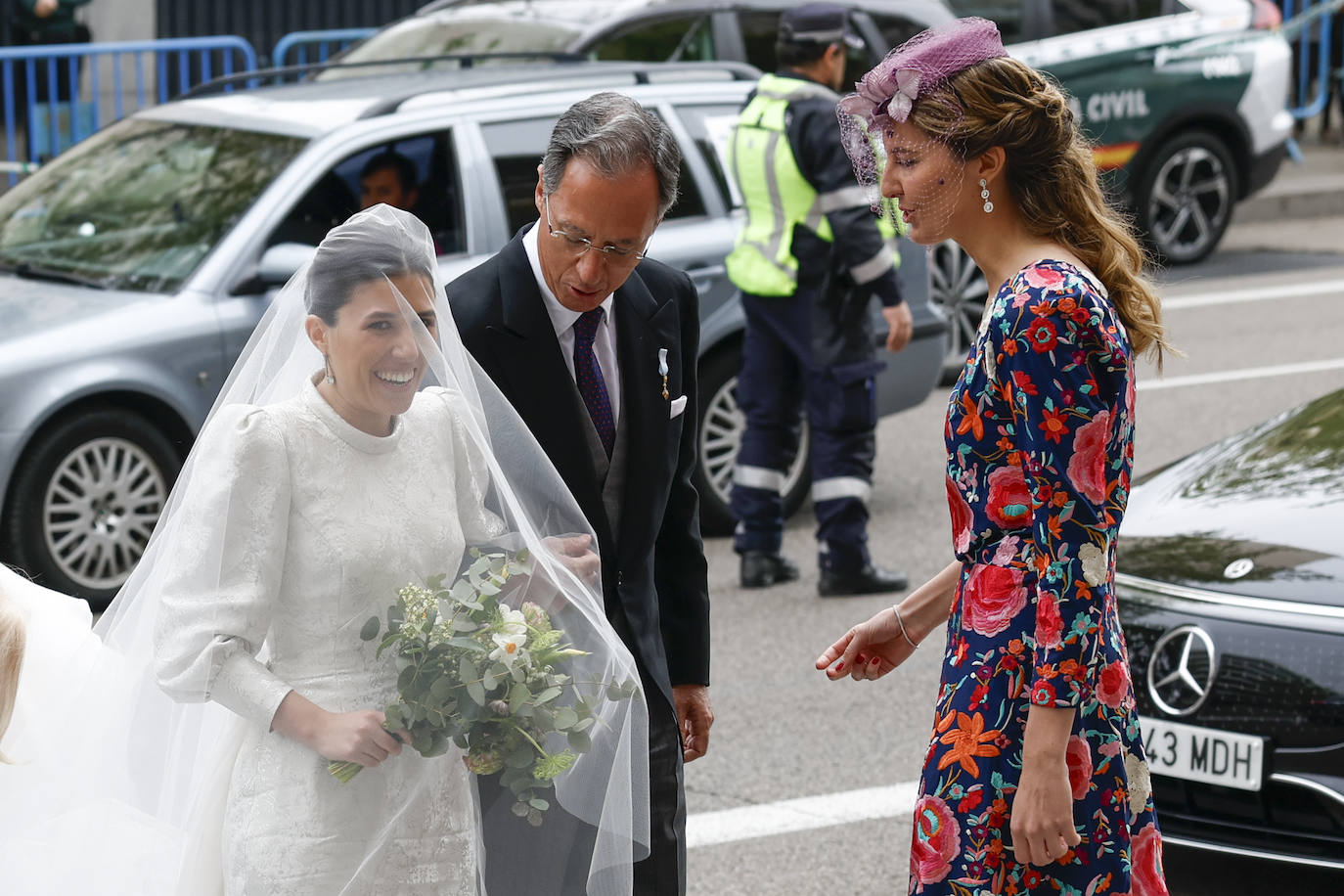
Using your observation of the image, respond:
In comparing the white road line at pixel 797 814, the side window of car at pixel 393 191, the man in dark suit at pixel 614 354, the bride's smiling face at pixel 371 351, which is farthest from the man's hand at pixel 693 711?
the side window of car at pixel 393 191

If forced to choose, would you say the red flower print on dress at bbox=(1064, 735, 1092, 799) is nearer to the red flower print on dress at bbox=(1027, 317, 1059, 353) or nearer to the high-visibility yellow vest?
the red flower print on dress at bbox=(1027, 317, 1059, 353)

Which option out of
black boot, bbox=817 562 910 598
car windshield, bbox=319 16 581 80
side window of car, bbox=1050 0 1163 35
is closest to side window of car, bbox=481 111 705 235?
black boot, bbox=817 562 910 598

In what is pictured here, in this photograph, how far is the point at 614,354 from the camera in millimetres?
3217

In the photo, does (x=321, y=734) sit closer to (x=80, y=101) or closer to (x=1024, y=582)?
(x=1024, y=582)

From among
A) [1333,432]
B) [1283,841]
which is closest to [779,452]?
[1333,432]

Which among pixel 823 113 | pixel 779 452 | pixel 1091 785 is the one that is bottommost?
pixel 779 452

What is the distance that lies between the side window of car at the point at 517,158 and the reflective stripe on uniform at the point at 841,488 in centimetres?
123

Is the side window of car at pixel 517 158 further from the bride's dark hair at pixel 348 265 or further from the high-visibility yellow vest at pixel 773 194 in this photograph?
the bride's dark hair at pixel 348 265

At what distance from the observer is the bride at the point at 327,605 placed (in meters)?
2.59

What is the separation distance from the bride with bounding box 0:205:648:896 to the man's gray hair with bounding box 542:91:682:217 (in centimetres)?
34

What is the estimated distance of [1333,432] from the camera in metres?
4.95

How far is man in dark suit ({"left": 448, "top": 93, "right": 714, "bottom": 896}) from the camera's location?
299cm

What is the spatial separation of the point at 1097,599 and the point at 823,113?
4.64m

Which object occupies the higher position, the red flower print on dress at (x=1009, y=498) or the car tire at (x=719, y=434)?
the red flower print on dress at (x=1009, y=498)
